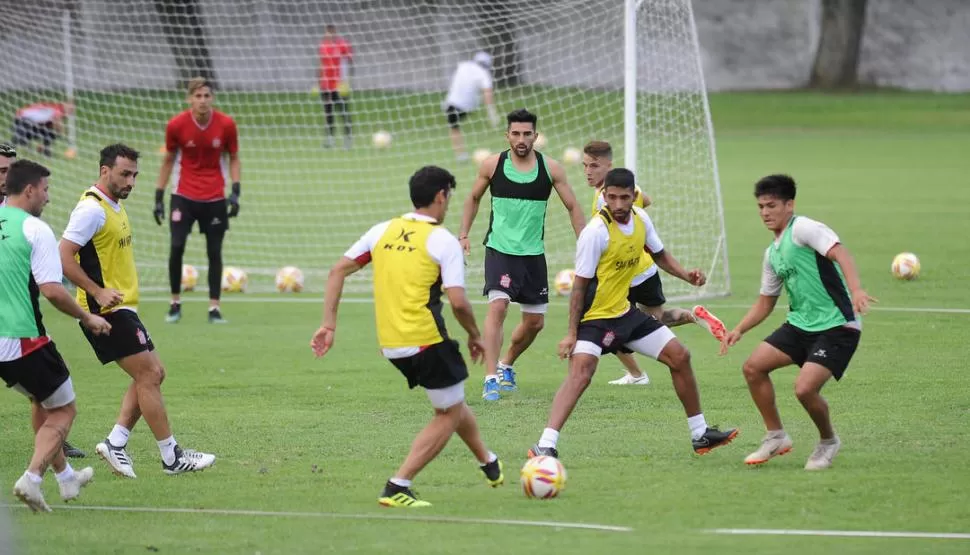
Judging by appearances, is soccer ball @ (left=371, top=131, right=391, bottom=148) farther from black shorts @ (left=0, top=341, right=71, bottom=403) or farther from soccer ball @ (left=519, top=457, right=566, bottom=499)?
soccer ball @ (left=519, top=457, right=566, bottom=499)

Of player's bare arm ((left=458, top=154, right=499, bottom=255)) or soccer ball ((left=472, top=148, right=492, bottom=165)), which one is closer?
player's bare arm ((left=458, top=154, right=499, bottom=255))

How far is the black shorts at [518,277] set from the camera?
11.0 meters

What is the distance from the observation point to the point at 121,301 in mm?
8141

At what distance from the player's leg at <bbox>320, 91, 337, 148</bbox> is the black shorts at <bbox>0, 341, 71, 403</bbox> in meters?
16.8

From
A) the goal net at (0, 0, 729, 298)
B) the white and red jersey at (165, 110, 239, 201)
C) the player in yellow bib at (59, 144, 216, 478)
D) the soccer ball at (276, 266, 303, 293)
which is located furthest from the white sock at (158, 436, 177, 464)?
the soccer ball at (276, 266, 303, 293)

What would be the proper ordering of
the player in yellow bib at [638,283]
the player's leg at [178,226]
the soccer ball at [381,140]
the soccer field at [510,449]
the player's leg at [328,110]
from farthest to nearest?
the player's leg at [328,110] < the soccer ball at [381,140] < the player's leg at [178,226] < the player in yellow bib at [638,283] < the soccer field at [510,449]

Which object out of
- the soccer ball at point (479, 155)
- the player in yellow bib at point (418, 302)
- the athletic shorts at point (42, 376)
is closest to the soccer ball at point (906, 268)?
the player in yellow bib at point (418, 302)

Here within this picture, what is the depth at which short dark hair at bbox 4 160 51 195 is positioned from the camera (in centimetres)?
767

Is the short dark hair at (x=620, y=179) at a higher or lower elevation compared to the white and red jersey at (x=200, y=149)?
higher

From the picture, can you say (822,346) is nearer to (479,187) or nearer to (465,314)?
(465,314)

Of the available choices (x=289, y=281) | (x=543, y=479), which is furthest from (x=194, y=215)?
(x=543, y=479)

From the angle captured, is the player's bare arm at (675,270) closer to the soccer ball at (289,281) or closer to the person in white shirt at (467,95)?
the soccer ball at (289,281)

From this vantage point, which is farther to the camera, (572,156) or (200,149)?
(572,156)

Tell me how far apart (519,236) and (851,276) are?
3.77 meters
